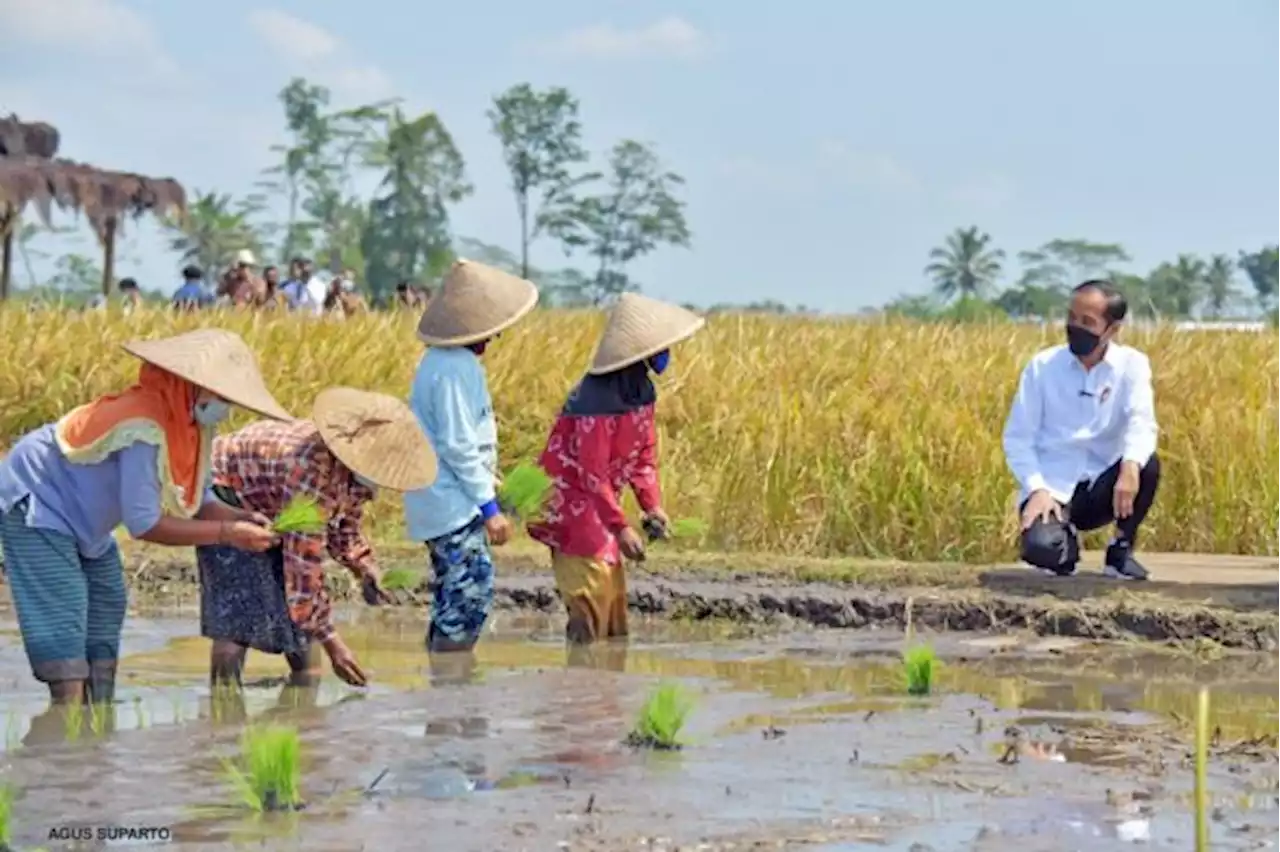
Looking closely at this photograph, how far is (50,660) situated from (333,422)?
1099 millimetres

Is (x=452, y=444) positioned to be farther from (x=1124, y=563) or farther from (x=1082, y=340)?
(x=1124, y=563)

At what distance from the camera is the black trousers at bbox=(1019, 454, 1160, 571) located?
9961 millimetres

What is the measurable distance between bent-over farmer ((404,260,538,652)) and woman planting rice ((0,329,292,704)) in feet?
4.42

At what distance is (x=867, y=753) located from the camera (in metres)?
6.43

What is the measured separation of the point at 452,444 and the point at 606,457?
88cm

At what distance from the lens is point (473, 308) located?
8.22 m

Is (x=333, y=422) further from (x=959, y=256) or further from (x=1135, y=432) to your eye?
(x=959, y=256)

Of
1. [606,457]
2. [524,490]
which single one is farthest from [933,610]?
[524,490]

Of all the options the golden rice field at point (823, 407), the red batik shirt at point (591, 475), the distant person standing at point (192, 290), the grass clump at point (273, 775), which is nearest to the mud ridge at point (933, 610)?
the golden rice field at point (823, 407)

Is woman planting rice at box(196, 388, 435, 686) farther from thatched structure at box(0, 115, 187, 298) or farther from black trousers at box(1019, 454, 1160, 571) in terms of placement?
thatched structure at box(0, 115, 187, 298)

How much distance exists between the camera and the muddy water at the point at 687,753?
526cm

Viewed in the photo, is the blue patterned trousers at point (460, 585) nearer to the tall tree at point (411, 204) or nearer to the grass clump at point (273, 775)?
the grass clump at point (273, 775)

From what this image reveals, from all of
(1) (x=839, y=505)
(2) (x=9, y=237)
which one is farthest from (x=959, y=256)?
(1) (x=839, y=505)

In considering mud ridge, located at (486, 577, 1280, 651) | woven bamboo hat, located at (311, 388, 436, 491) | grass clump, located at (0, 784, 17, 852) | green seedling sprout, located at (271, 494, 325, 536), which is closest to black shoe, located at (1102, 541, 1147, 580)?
mud ridge, located at (486, 577, 1280, 651)
